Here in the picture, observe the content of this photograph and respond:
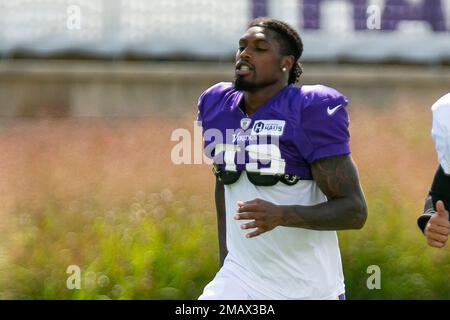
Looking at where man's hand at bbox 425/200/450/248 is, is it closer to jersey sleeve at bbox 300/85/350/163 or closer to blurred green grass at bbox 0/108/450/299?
jersey sleeve at bbox 300/85/350/163

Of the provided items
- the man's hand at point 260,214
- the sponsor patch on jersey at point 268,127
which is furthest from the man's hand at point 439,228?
the sponsor patch on jersey at point 268,127

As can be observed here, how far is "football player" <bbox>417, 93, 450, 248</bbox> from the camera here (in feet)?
15.1

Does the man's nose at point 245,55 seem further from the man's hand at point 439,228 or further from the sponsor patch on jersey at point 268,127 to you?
the man's hand at point 439,228

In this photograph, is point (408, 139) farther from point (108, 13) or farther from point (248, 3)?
point (108, 13)

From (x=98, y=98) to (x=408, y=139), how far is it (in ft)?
8.76

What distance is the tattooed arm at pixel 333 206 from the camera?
187 inches

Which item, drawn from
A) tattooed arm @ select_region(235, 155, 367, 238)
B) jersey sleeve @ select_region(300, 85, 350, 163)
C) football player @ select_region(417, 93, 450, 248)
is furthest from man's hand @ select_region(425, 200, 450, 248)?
jersey sleeve @ select_region(300, 85, 350, 163)

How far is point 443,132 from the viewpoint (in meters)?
4.68

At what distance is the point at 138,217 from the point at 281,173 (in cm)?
299

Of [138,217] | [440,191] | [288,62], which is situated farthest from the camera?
[138,217]

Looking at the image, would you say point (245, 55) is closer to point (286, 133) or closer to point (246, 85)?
point (246, 85)

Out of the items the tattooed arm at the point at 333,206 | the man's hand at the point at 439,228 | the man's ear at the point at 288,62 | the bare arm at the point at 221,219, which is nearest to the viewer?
the man's hand at the point at 439,228

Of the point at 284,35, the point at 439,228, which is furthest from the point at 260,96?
the point at 439,228

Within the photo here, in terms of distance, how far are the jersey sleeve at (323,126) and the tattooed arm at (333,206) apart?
4 cm
